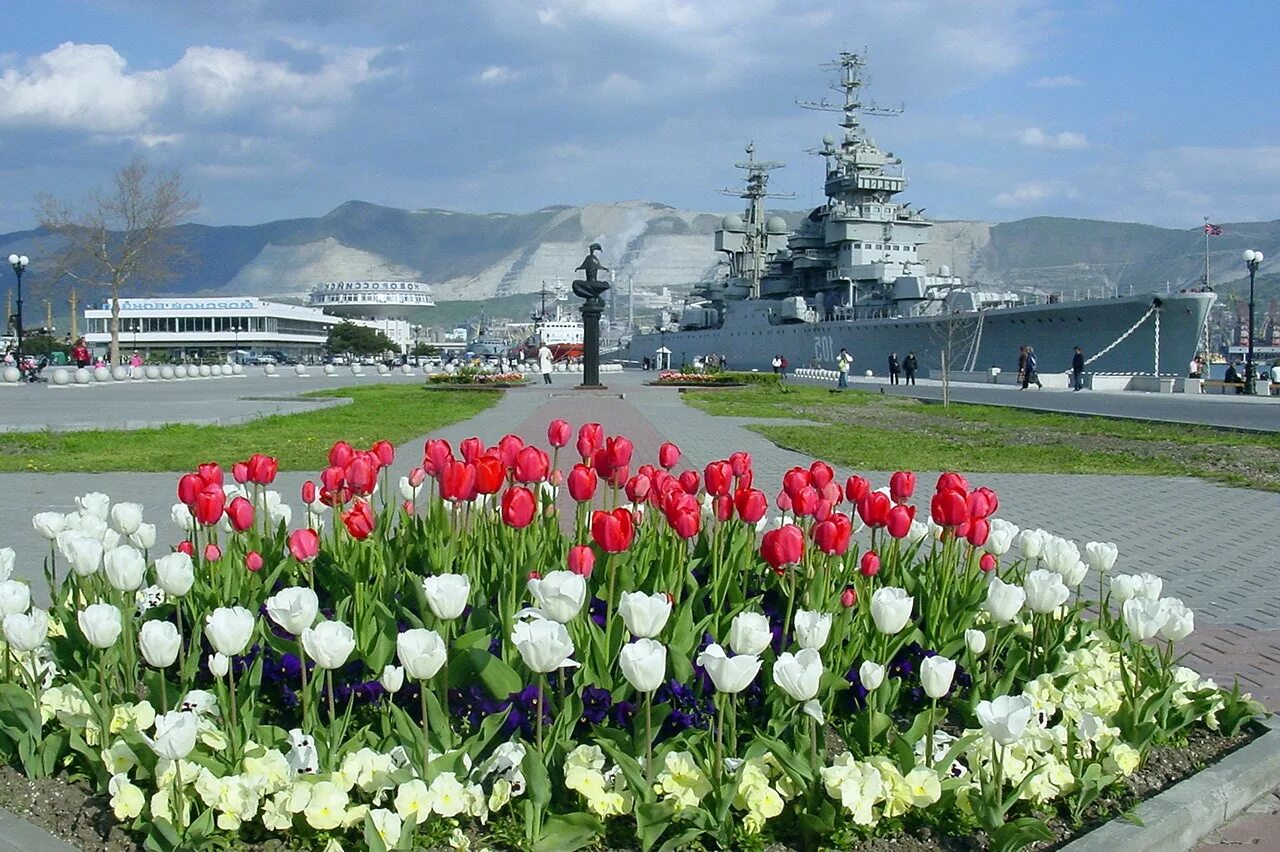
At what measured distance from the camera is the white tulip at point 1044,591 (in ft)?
12.2

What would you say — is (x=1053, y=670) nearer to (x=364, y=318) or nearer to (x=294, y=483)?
(x=294, y=483)

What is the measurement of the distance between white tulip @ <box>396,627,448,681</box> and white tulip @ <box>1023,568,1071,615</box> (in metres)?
1.94

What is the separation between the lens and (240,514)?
4082mm

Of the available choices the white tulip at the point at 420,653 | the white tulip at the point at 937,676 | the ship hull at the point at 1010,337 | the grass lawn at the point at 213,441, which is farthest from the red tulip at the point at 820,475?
the ship hull at the point at 1010,337

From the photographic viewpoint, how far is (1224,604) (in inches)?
250

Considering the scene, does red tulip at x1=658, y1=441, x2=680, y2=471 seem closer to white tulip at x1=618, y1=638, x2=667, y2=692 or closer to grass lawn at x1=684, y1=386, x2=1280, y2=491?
white tulip at x1=618, y1=638, x2=667, y2=692

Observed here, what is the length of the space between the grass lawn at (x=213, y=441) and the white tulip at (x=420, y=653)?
33.1 feet

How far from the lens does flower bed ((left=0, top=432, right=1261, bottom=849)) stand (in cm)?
302

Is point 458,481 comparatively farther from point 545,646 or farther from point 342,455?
point 545,646

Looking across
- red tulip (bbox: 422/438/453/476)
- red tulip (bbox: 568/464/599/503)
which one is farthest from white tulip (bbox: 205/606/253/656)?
red tulip (bbox: 568/464/599/503)

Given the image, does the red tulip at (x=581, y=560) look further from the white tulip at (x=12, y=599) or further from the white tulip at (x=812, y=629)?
the white tulip at (x=12, y=599)

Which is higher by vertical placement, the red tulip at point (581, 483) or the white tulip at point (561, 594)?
the red tulip at point (581, 483)

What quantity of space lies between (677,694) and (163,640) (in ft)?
4.70

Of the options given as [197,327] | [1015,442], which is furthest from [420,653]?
[197,327]
